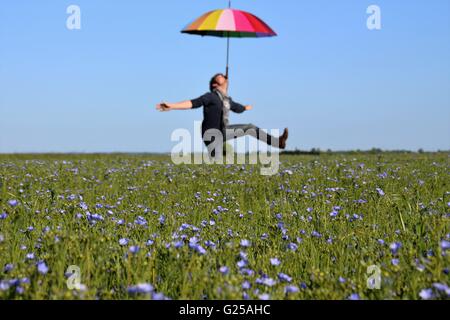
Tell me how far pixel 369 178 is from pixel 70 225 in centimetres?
617

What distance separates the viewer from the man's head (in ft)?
38.0

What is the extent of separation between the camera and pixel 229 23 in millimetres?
10562

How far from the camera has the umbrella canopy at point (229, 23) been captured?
34.3 ft

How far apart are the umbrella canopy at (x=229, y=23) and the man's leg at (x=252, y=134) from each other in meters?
2.18

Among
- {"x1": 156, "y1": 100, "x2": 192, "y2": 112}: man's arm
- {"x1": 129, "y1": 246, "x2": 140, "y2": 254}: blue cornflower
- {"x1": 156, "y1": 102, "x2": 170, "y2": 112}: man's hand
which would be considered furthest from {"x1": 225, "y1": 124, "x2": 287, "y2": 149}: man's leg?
{"x1": 129, "y1": 246, "x2": 140, "y2": 254}: blue cornflower

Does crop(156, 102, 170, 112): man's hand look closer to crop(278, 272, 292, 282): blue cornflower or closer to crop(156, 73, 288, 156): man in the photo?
crop(156, 73, 288, 156): man

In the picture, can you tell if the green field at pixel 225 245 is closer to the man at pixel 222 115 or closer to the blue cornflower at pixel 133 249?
the blue cornflower at pixel 133 249

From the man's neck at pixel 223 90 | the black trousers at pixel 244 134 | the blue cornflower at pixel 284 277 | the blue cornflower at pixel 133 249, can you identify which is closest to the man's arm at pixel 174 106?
the man's neck at pixel 223 90

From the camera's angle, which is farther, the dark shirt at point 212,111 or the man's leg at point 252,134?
the man's leg at point 252,134

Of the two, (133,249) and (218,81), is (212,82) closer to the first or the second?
(218,81)

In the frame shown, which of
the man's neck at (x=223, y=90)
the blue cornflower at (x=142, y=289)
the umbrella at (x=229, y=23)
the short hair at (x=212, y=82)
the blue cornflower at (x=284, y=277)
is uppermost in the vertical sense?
the umbrella at (x=229, y=23)
